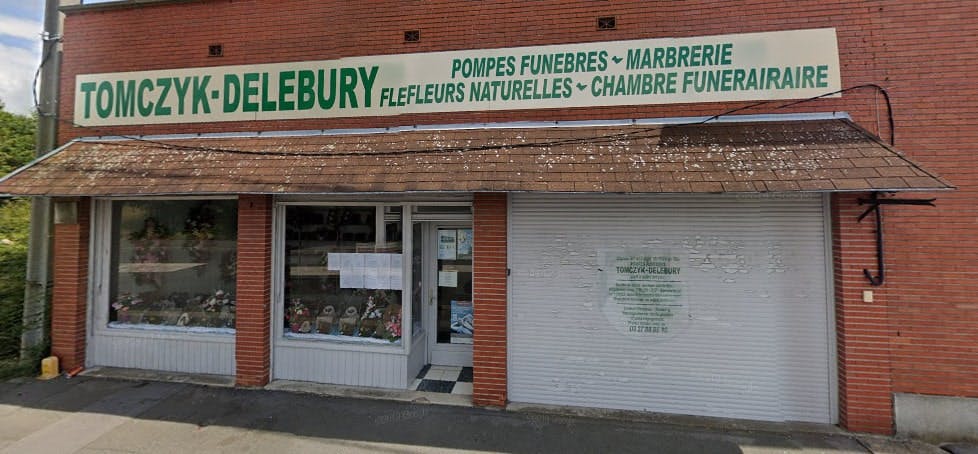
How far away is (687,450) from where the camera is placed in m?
4.29

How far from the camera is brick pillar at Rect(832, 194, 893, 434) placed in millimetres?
4617

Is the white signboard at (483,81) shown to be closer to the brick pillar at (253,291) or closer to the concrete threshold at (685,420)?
the brick pillar at (253,291)

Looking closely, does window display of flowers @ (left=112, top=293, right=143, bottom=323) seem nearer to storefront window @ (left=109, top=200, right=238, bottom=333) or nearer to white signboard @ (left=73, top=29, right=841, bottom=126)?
storefront window @ (left=109, top=200, right=238, bottom=333)

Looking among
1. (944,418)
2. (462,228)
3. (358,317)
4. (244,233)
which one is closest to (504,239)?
(462,228)

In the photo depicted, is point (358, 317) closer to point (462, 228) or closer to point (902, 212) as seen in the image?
point (462, 228)

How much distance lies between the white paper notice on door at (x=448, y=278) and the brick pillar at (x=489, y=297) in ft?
3.98

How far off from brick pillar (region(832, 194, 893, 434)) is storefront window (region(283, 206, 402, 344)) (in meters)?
5.47

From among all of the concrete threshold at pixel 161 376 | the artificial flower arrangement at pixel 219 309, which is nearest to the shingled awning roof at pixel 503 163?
the artificial flower arrangement at pixel 219 309

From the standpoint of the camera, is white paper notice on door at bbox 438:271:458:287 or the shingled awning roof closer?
the shingled awning roof

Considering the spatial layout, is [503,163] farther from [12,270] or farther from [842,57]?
[12,270]

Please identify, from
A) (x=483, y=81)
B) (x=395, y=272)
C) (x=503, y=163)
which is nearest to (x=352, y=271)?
(x=395, y=272)

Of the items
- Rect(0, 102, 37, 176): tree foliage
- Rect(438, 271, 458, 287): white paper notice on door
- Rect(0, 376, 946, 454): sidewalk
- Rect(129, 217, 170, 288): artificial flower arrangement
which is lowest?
Rect(0, 376, 946, 454): sidewalk

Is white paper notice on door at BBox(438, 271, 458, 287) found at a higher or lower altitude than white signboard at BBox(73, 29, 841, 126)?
lower

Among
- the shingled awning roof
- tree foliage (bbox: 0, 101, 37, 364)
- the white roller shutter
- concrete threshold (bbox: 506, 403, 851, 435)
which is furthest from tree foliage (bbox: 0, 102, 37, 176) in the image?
concrete threshold (bbox: 506, 403, 851, 435)
